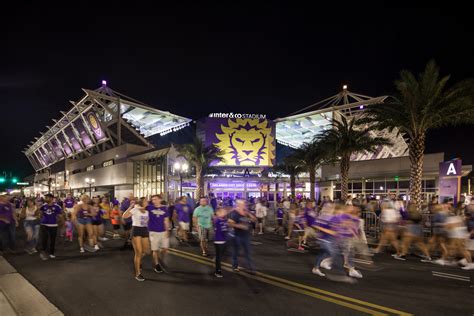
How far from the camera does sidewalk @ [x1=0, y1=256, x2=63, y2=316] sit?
5227 mm

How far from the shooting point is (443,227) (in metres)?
9.21

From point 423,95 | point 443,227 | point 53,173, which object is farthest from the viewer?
point 53,173

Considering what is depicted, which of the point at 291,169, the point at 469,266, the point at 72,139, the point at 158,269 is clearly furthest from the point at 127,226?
the point at 72,139

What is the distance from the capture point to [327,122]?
5191 cm

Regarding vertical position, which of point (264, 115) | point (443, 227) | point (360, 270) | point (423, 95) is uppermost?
point (264, 115)

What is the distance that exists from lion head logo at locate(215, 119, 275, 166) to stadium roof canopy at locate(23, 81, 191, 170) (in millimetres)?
9959

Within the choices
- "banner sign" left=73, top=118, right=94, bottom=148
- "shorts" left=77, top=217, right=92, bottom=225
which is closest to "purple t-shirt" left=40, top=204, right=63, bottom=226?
"shorts" left=77, top=217, right=92, bottom=225

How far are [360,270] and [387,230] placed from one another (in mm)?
2776

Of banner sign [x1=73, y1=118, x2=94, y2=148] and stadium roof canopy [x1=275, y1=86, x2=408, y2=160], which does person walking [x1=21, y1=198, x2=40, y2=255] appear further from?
banner sign [x1=73, y1=118, x2=94, y2=148]

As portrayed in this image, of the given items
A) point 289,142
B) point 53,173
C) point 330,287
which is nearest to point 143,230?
point 330,287

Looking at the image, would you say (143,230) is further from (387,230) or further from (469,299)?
(387,230)

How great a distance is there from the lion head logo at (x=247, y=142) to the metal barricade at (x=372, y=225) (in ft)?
115

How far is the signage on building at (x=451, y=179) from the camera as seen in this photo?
13.8 m

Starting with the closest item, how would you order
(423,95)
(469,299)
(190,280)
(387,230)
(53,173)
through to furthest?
1. (469,299)
2. (190,280)
3. (387,230)
4. (423,95)
5. (53,173)
